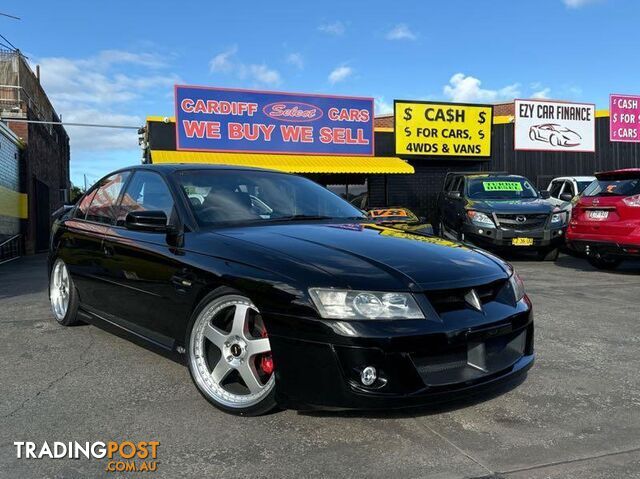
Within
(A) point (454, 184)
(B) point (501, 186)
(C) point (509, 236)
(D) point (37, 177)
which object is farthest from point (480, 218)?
(D) point (37, 177)

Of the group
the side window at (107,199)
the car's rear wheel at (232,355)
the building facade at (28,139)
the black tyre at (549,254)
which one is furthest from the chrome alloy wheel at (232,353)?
the building facade at (28,139)

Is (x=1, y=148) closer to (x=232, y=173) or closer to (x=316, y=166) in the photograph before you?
(x=316, y=166)

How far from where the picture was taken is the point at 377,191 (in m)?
18.3

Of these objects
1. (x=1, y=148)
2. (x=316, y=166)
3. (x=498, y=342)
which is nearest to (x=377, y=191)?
(x=316, y=166)

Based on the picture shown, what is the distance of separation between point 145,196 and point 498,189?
30.4ft

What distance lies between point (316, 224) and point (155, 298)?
1151mm

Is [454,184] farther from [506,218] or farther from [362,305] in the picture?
[362,305]

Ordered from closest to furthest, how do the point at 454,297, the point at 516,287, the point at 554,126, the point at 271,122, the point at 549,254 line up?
the point at 454,297 < the point at 516,287 < the point at 549,254 < the point at 271,122 < the point at 554,126

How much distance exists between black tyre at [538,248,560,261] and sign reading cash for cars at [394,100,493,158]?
655 centimetres

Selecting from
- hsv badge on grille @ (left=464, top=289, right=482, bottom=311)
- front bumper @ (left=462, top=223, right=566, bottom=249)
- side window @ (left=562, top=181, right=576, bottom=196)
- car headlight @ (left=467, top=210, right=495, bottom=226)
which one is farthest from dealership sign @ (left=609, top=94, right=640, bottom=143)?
hsv badge on grille @ (left=464, top=289, right=482, bottom=311)

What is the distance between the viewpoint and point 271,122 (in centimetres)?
1612

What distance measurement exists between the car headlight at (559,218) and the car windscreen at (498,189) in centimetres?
98

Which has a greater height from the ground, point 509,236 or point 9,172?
point 9,172

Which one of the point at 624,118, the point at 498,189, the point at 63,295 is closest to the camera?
the point at 63,295
